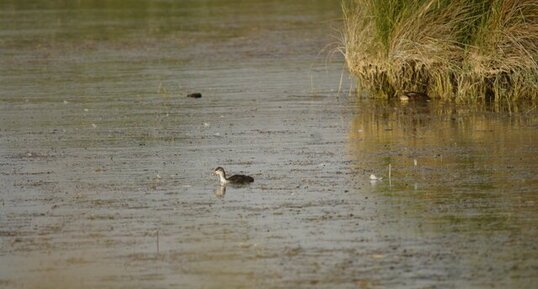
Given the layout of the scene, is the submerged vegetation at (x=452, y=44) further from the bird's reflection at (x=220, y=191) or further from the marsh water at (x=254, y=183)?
the bird's reflection at (x=220, y=191)

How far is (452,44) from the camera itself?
61.9 feet

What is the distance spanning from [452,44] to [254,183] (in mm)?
6385

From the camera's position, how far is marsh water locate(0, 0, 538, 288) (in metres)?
9.73

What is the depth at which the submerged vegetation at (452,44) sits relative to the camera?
60.7 feet

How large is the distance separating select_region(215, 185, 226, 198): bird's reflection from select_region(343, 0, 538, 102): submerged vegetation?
6.44 m

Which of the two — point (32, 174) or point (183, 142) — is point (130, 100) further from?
point (32, 174)

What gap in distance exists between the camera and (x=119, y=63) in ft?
88.0

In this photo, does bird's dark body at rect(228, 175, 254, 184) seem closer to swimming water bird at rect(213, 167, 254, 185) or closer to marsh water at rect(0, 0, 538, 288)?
swimming water bird at rect(213, 167, 254, 185)

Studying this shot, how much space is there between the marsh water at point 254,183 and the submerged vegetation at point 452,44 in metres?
0.57

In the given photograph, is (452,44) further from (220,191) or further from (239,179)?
(220,191)

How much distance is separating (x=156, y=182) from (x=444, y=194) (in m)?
2.84

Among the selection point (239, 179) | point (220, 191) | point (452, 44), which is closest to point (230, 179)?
point (239, 179)

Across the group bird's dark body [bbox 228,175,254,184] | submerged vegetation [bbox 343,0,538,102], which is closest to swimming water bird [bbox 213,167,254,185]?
bird's dark body [bbox 228,175,254,184]

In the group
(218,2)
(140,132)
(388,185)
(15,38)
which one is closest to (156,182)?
(388,185)
